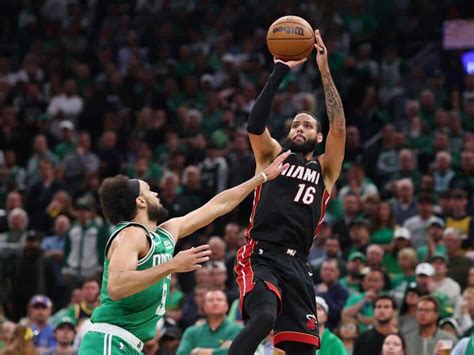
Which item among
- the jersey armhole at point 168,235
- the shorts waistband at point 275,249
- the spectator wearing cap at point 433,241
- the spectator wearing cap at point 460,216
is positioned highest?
the jersey armhole at point 168,235

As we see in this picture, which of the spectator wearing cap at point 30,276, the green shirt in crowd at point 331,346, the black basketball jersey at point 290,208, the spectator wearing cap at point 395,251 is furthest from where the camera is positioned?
the spectator wearing cap at point 30,276

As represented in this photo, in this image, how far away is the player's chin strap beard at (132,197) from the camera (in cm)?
810

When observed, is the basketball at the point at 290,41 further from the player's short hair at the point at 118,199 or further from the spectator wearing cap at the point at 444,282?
the spectator wearing cap at the point at 444,282

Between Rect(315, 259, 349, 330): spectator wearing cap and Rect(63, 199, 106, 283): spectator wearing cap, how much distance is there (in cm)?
367

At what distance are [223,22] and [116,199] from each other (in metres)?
14.4

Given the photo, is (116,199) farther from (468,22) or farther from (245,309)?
(468,22)

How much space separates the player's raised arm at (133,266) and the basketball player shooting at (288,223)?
1502 millimetres

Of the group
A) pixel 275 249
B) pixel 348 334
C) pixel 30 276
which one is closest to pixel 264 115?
pixel 275 249

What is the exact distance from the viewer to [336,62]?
67.3ft

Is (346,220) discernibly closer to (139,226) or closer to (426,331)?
(426,331)

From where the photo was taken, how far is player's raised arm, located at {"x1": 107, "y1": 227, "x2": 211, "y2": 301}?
7500 millimetres

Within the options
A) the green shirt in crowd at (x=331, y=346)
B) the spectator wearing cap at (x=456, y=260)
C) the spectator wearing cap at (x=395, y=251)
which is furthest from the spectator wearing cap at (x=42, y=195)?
the green shirt in crowd at (x=331, y=346)

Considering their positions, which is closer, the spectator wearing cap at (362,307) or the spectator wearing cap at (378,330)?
the spectator wearing cap at (378,330)

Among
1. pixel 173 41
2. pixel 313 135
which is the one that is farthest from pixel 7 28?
pixel 313 135
